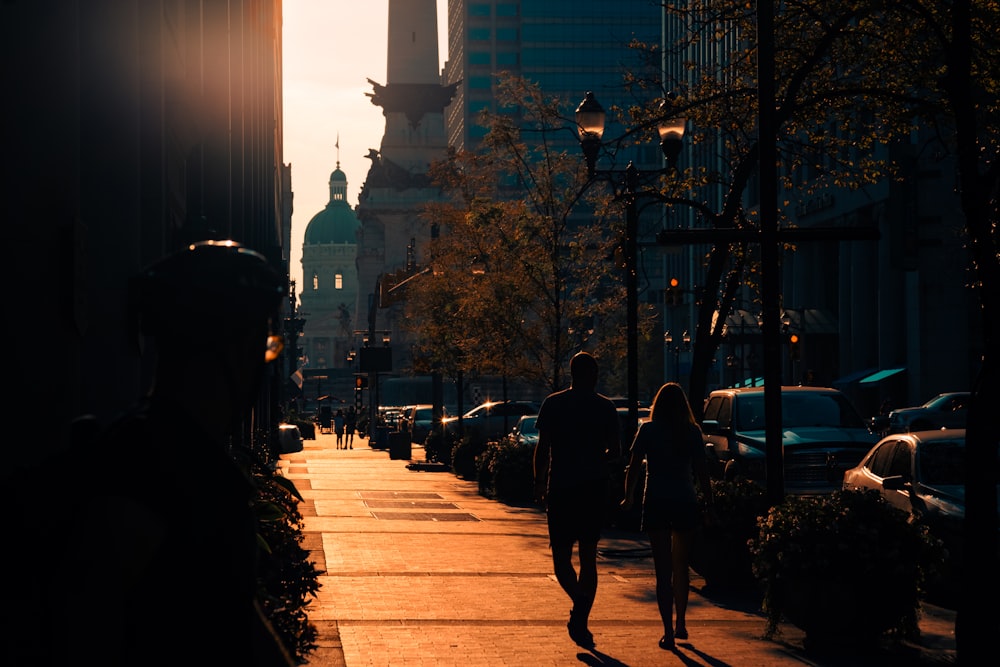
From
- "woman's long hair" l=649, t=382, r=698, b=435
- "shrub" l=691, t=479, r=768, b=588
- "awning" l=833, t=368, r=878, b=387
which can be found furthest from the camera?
"awning" l=833, t=368, r=878, b=387

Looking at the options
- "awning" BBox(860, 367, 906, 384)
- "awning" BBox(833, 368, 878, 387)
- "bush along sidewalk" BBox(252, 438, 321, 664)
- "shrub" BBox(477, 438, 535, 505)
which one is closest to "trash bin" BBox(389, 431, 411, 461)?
"shrub" BBox(477, 438, 535, 505)

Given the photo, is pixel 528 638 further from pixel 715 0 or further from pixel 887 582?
pixel 715 0

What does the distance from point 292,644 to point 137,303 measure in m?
6.49

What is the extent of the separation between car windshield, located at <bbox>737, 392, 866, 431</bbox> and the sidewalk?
4.01m

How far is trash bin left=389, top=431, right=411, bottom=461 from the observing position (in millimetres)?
49469

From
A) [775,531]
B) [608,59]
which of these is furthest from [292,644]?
[608,59]

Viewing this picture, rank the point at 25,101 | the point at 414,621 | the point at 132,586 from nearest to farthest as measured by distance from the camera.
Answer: the point at 132,586 → the point at 25,101 → the point at 414,621

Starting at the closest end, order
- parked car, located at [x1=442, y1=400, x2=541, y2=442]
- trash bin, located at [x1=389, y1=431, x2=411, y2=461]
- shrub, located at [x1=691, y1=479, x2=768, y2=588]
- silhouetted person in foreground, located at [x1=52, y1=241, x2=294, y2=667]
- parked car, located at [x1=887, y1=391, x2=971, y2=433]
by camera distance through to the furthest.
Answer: silhouetted person in foreground, located at [x1=52, y1=241, x2=294, y2=667] < shrub, located at [x1=691, y1=479, x2=768, y2=588] < parked car, located at [x1=887, y1=391, x2=971, y2=433] < parked car, located at [x1=442, y1=400, x2=541, y2=442] < trash bin, located at [x1=389, y1=431, x2=411, y2=461]

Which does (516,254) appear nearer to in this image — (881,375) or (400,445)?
(400,445)

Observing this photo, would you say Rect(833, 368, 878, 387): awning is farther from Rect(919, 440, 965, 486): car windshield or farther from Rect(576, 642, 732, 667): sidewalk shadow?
Rect(576, 642, 732, 667): sidewalk shadow

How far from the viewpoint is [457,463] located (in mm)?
37906

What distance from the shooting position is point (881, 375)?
64.0 metres

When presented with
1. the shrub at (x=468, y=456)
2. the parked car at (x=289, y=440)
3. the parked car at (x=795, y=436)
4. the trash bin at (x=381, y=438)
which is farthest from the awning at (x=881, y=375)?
the parked car at (x=795, y=436)

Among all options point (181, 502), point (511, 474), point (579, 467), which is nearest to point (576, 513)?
point (579, 467)
